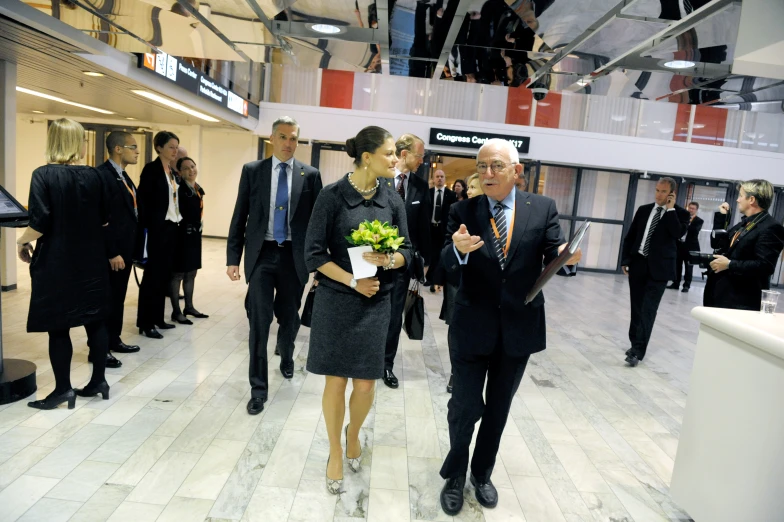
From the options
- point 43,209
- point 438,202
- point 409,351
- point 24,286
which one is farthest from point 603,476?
point 24,286

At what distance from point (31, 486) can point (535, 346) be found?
101 inches

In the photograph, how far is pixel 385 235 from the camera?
8.57 feet

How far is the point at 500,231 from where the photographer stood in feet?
8.78

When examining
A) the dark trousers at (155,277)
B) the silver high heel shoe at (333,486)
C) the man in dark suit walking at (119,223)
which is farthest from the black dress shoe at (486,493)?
the dark trousers at (155,277)

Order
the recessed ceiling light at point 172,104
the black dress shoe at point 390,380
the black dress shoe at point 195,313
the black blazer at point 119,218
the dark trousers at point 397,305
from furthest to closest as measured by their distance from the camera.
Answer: the recessed ceiling light at point 172,104 → the black dress shoe at point 195,313 → the black dress shoe at point 390,380 → the dark trousers at point 397,305 → the black blazer at point 119,218

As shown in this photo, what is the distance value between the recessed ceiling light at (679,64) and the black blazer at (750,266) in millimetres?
1515

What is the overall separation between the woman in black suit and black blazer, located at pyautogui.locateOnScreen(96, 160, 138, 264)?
2.45ft

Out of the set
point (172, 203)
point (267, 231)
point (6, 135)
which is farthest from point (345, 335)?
point (6, 135)

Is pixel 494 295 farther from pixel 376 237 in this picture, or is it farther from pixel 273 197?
pixel 273 197

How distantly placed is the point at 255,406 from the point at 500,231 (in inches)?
85.7

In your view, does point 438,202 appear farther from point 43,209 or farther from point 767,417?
point 767,417

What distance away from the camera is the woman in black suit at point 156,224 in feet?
17.9

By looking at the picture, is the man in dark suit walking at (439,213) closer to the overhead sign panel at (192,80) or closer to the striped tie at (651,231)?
the striped tie at (651,231)

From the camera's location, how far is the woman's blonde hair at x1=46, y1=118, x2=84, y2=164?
11.8ft
